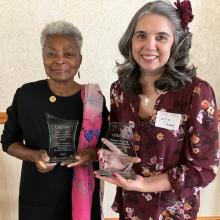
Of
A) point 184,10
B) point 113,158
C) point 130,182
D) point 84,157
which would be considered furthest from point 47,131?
point 184,10

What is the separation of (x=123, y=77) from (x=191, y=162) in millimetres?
456

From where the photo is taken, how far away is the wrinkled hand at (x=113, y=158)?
1.21 metres

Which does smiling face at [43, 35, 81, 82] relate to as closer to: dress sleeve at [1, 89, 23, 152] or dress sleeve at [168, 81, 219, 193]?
dress sleeve at [1, 89, 23, 152]

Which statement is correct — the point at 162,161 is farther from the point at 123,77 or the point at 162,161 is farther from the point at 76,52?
the point at 76,52

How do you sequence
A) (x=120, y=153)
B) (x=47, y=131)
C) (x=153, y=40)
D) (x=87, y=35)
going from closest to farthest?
1. (x=153, y=40)
2. (x=120, y=153)
3. (x=47, y=131)
4. (x=87, y=35)

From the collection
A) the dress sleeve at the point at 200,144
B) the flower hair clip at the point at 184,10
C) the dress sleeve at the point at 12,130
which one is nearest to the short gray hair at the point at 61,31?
the dress sleeve at the point at 12,130

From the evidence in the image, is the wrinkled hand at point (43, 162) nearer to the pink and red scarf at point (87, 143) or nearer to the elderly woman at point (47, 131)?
the elderly woman at point (47, 131)

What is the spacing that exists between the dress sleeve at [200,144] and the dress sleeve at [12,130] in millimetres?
716

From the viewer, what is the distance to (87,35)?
1.84 metres

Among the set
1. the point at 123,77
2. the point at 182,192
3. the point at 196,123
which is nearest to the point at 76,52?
the point at 123,77

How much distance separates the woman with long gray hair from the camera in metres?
1.11

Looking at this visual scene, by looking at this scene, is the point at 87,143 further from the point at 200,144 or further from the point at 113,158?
the point at 200,144

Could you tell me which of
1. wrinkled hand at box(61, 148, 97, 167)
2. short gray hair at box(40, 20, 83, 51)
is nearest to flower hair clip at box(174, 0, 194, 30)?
short gray hair at box(40, 20, 83, 51)

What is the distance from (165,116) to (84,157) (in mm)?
392
